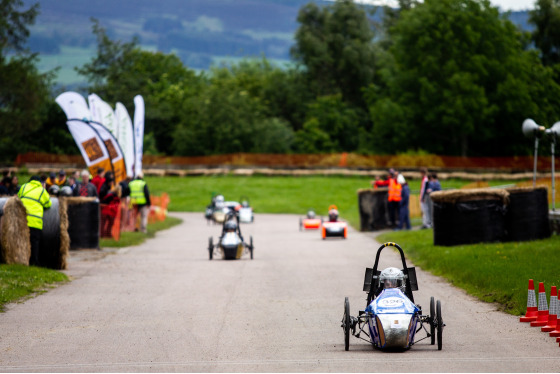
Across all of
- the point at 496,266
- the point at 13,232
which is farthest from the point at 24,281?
the point at 496,266

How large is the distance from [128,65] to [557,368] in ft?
301

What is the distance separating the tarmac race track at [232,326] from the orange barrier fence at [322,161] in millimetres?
50855

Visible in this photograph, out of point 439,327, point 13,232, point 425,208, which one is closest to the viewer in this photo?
point 439,327

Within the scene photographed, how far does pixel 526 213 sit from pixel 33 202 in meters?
11.1

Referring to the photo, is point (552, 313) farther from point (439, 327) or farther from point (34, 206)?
point (34, 206)

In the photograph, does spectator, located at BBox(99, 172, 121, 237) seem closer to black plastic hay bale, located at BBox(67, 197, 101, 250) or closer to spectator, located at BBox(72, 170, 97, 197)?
spectator, located at BBox(72, 170, 97, 197)

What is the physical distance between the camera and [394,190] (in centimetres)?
2945

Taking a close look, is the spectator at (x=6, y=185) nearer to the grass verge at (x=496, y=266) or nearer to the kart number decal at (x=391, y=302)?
the grass verge at (x=496, y=266)

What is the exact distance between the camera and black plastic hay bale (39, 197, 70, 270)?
59.2 ft

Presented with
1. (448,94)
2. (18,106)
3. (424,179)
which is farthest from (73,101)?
(448,94)

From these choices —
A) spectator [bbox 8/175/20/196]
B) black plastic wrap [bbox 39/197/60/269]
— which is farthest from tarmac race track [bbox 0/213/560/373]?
spectator [bbox 8/175/20/196]

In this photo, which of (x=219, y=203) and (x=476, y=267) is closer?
(x=476, y=267)

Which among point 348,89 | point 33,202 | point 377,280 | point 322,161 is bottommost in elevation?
point 377,280

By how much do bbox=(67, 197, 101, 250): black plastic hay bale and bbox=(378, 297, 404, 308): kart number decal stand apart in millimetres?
14485
